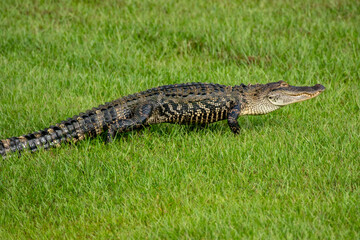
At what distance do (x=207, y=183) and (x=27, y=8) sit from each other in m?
7.98

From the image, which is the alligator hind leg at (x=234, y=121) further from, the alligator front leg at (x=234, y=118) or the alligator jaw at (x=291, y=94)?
the alligator jaw at (x=291, y=94)

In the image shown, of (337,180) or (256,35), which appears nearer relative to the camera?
(337,180)

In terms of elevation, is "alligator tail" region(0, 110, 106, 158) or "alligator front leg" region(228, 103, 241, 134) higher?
"alligator front leg" region(228, 103, 241, 134)

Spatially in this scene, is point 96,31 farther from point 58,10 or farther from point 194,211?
point 194,211

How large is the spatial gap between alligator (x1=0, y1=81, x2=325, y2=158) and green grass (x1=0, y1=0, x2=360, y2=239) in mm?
201

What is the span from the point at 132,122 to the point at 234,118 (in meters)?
1.45

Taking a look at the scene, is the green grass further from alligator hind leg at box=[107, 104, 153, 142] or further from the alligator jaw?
the alligator jaw

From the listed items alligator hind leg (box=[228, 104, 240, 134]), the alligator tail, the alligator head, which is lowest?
the alligator tail

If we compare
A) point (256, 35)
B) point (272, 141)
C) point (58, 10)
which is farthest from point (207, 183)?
point (58, 10)

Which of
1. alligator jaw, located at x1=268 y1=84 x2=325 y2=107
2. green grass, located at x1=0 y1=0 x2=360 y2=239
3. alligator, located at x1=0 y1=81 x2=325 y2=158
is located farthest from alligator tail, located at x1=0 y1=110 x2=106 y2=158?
alligator jaw, located at x1=268 y1=84 x2=325 y2=107

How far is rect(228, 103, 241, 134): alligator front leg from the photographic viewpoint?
22.0 feet

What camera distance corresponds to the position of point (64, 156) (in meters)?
6.04

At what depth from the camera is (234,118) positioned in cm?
675

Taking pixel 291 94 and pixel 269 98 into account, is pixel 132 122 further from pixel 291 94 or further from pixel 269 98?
pixel 291 94
